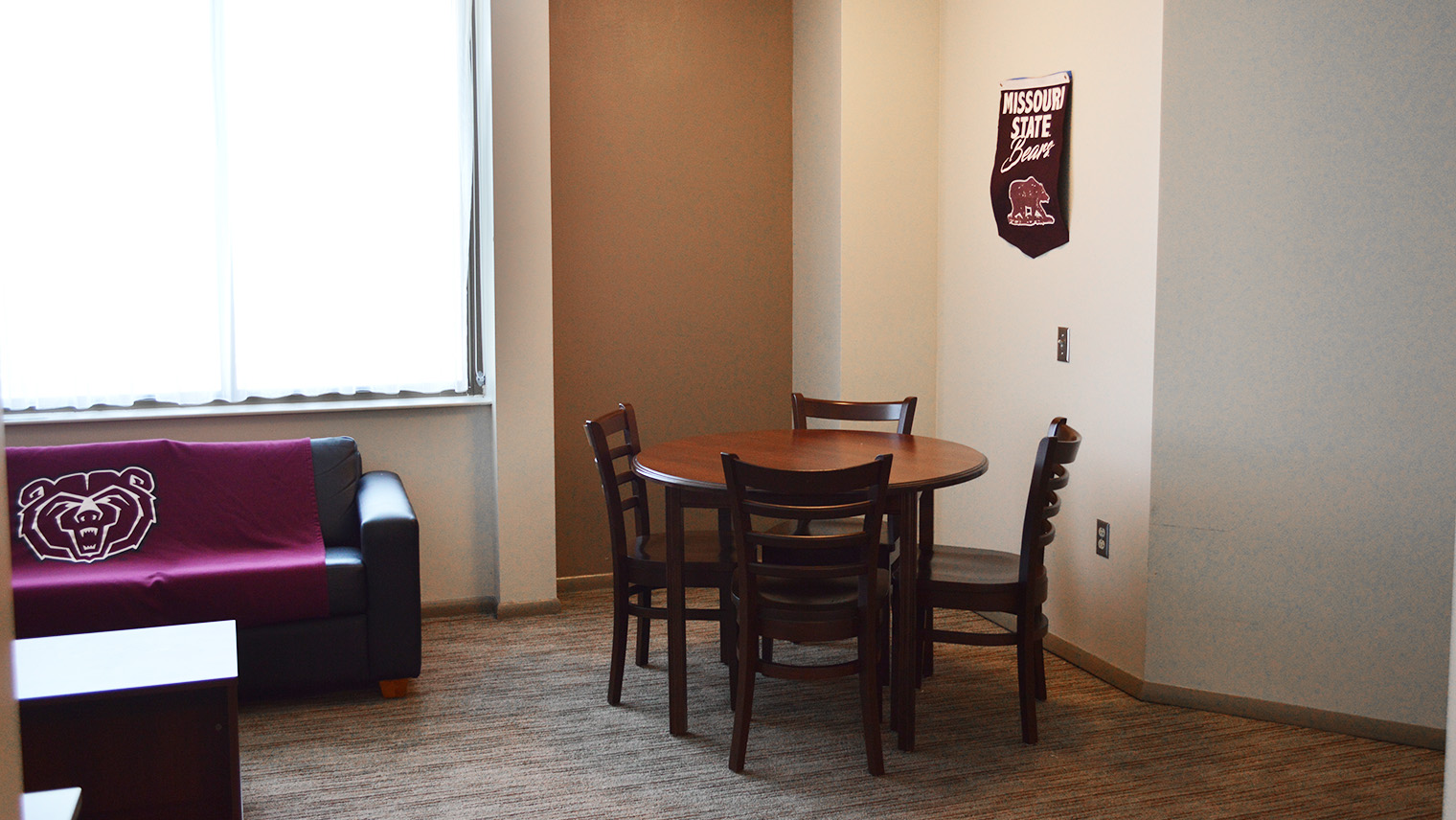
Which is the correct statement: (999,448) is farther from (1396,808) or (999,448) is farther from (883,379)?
(1396,808)

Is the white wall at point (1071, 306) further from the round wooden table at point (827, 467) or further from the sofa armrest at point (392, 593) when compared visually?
the sofa armrest at point (392, 593)

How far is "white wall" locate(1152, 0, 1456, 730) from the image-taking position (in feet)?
9.80

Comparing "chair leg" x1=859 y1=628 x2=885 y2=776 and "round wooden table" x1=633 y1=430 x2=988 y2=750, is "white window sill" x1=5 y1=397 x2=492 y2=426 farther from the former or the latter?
"chair leg" x1=859 y1=628 x2=885 y2=776

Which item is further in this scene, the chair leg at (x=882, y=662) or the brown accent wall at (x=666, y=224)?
the brown accent wall at (x=666, y=224)

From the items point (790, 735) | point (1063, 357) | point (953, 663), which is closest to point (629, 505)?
point (790, 735)

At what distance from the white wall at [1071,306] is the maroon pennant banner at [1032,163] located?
0.13 feet

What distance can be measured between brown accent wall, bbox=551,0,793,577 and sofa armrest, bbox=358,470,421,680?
4.11ft

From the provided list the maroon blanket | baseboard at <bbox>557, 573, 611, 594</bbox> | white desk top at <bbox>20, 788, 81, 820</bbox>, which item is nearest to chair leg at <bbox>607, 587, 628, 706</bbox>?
the maroon blanket

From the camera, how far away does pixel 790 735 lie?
10.6 ft

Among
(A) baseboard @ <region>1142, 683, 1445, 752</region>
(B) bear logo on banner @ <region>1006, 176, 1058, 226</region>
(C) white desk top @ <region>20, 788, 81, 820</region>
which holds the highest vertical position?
(B) bear logo on banner @ <region>1006, 176, 1058, 226</region>

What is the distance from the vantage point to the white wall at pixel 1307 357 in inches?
118

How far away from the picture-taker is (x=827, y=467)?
3150 millimetres

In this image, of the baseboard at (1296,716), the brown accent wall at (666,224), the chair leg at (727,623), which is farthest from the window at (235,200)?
the baseboard at (1296,716)

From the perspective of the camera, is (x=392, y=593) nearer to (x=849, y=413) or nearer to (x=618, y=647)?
(x=618, y=647)
